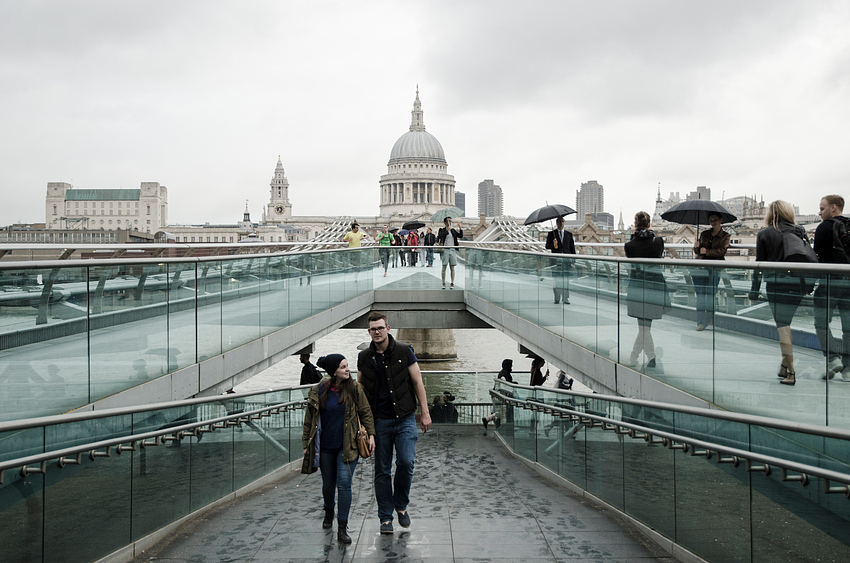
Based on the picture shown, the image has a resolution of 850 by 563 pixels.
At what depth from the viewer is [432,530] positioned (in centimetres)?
643

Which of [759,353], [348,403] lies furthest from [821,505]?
[348,403]

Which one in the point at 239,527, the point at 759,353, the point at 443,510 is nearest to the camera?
the point at 759,353

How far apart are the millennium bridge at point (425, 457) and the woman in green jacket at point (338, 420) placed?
59 centimetres

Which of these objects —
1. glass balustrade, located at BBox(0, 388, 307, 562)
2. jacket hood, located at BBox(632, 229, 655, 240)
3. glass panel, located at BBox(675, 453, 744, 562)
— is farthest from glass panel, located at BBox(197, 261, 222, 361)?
glass panel, located at BBox(675, 453, 744, 562)

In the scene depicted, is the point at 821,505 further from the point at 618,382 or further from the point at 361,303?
the point at 361,303

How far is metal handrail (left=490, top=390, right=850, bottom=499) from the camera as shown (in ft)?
14.3

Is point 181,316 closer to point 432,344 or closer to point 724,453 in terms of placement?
point 724,453

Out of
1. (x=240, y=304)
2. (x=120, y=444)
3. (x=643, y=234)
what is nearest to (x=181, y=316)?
(x=240, y=304)

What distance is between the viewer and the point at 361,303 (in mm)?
18922

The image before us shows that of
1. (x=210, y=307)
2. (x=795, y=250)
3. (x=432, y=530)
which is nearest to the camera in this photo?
(x=432, y=530)

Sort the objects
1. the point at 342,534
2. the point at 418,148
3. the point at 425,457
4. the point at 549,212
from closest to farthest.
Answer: the point at 342,534 < the point at 425,457 < the point at 549,212 < the point at 418,148

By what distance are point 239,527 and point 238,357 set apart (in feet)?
13.7

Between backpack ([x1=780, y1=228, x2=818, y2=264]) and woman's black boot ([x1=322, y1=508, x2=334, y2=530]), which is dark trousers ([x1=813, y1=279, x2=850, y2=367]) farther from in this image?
woman's black boot ([x1=322, y1=508, x2=334, y2=530])

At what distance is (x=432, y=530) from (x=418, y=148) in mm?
162878
